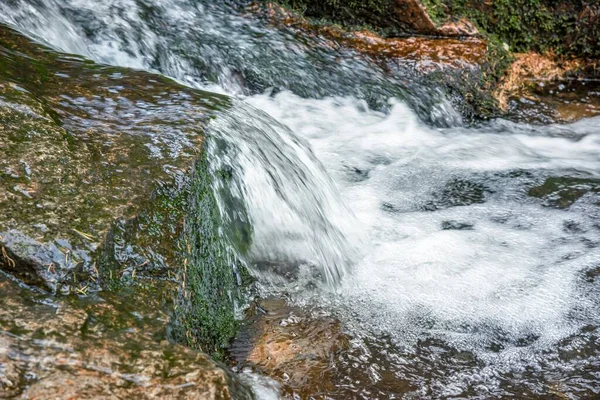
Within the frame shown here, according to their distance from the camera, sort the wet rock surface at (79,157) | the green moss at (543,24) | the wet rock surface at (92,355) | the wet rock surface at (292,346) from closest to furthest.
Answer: the wet rock surface at (92,355) < the wet rock surface at (79,157) < the wet rock surface at (292,346) < the green moss at (543,24)

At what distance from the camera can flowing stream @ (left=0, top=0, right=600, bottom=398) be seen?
2998 millimetres

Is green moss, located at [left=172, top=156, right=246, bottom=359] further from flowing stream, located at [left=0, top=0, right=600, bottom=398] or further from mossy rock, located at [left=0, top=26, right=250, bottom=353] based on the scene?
flowing stream, located at [left=0, top=0, right=600, bottom=398]

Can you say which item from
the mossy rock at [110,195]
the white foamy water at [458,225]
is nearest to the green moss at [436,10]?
the white foamy water at [458,225]

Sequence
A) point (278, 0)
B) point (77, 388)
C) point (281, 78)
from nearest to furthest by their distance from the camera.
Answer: point (77, 388) → point (281, 78) → point (278, 0)

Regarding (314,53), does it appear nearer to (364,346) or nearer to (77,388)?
(364,346)

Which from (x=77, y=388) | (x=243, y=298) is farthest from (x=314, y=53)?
(x=77, y=388)

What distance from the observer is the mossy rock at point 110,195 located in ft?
7.72

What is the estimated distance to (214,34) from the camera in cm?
647

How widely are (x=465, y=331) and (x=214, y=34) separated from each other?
4.34 m

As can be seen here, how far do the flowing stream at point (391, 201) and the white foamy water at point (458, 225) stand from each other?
0.01 meters

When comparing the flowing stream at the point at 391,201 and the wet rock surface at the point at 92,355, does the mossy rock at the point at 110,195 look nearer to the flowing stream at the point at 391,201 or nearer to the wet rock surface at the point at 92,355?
the wet rock surface at the point at 92,355

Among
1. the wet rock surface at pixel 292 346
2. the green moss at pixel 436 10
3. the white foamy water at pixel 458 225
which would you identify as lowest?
the wet rock surface at pixel 292 346

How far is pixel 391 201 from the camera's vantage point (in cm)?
467

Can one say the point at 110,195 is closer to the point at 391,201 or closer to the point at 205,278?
the point at 205,278
